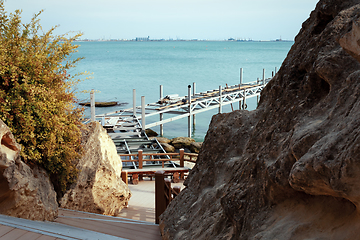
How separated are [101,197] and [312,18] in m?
5.99

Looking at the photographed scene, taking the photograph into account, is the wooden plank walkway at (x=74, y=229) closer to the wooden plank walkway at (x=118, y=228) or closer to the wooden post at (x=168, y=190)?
the wooden plank walkway at (x=118, y=228)

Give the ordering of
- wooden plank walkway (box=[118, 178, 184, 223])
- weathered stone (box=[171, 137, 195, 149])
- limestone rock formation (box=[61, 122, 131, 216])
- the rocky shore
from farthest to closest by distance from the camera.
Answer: weathered stone (box=[171, 137, 195, 149]) → wooden plank walkway (box=[118, 178, 184, 223]) → limestone rock formation (box=[61, 122, 131, 216]) → the rocky shore

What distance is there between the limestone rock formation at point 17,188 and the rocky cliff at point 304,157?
234 centimetres

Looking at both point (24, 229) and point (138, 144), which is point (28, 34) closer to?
point (24, 229)

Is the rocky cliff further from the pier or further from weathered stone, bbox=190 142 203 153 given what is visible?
weathered stone, bbox=190 142 203 153

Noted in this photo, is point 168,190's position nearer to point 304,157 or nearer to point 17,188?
point 17,188

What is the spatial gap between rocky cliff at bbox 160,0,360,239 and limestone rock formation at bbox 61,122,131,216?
339 centimetres

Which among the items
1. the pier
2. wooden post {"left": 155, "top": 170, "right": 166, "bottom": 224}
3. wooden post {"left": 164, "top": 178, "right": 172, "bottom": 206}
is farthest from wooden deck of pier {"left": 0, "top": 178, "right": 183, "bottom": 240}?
the pier

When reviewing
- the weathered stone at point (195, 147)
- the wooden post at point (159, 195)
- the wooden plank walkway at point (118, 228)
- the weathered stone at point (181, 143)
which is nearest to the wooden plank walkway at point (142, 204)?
the wooden post at point (159, 195)

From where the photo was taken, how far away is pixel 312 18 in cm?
349

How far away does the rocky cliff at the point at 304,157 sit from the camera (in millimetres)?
2041

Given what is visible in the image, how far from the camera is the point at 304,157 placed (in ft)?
7.18

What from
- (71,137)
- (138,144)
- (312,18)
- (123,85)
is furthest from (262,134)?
(123,85)

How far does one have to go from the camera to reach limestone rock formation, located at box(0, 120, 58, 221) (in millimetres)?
4547
